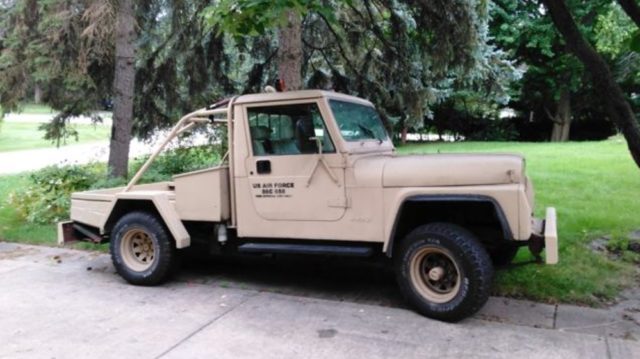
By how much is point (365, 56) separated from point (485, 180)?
651cm

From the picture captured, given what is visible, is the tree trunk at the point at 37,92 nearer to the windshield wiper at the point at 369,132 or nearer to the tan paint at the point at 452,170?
the windshield wiper at the point at 369,132

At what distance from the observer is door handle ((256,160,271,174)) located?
5277mm

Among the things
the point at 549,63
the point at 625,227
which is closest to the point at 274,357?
the point at 625,227

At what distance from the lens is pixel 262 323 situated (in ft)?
15.4

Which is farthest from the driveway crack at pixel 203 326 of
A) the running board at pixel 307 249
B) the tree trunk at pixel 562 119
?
the tree trunk at pixel 562 119

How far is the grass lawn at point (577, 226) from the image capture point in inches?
211

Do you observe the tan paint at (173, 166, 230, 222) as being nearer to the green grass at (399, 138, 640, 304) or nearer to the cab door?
the cab door

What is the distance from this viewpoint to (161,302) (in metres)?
5.26

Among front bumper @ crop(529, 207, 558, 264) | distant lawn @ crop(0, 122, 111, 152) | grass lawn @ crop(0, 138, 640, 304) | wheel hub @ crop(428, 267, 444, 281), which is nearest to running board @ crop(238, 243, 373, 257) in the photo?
wheel hub @ crop(428, 267, 444, 281)

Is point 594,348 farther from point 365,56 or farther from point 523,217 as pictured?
A: point 365,56

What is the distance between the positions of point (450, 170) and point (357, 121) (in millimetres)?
1289

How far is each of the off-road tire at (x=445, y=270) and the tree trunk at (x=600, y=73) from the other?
2.68 m

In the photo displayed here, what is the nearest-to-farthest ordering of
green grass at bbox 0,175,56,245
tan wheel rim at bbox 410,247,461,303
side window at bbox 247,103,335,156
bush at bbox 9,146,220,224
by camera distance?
tan wheel rim at bbox 410,247,461,303 < side window at bbox 247,103,335,156 < green grass at bbox 0,175,56,245 < bush at bbox 9,146,220,224

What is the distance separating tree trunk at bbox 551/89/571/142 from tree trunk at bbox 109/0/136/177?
834 inches
